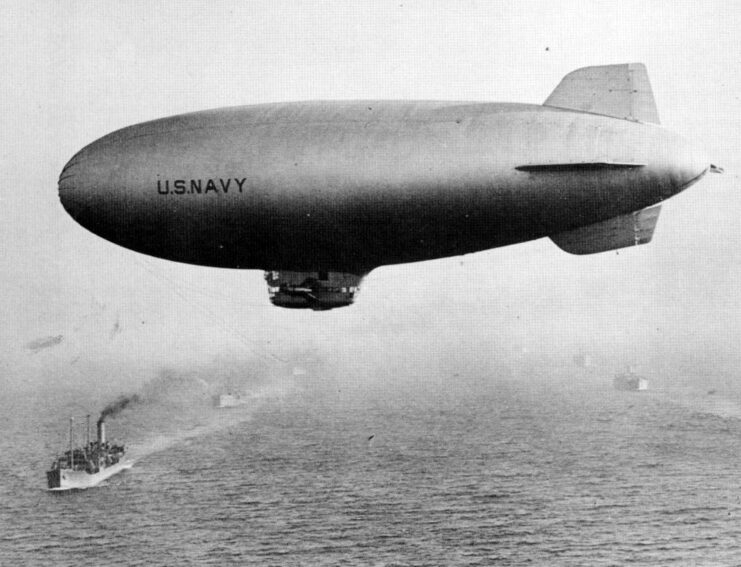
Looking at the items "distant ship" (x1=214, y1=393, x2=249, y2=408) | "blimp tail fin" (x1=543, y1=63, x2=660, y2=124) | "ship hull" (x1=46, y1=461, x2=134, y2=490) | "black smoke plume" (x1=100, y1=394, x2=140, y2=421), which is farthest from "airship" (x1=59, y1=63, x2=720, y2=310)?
"black smoke plume" (x1=100, y1=394, x2=140, y2=421)

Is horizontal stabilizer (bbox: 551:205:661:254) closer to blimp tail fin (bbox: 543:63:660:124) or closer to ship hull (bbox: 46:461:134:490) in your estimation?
blimp tail fin (bbox: 543:63:660:124)

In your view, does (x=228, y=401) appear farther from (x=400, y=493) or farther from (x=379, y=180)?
(x=379, y=180)

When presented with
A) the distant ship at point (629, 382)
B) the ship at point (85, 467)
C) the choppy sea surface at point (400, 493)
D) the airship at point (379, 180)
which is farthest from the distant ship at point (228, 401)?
the airship at point (379, 180)

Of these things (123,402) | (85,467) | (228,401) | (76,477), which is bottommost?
(76,477)

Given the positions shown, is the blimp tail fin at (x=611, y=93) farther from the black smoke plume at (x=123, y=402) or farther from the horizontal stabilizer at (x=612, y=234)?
the black smoke plume at (x=123, y=402)

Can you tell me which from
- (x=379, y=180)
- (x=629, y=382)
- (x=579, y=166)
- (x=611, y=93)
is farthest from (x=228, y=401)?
(x=579, y=166)

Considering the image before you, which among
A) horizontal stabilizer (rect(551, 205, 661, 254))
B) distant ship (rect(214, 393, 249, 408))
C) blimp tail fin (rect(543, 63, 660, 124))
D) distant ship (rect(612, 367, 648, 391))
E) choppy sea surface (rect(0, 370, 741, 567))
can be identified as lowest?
choppy sea surface (rect(0, 370, 741, 567))

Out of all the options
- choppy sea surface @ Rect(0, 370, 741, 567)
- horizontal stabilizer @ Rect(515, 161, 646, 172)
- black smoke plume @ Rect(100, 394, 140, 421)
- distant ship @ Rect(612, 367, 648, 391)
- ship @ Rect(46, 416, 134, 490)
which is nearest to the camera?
horizontal stabilizer @ Rect(515, 161, 646, 172)
